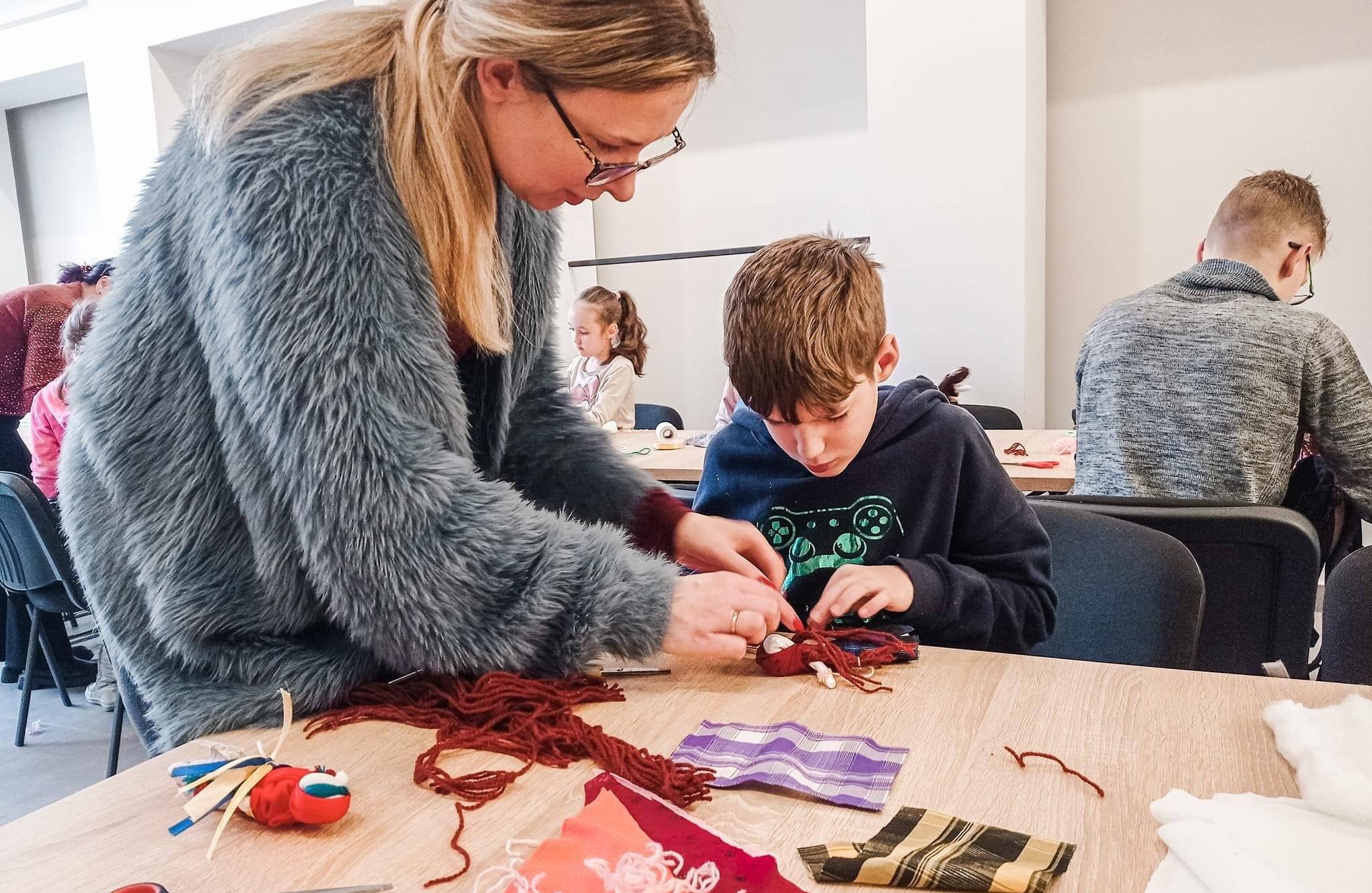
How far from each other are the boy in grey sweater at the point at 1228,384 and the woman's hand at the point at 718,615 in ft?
5.28

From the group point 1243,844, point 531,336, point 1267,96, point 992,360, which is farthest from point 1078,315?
point 1243,844

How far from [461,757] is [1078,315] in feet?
15.4

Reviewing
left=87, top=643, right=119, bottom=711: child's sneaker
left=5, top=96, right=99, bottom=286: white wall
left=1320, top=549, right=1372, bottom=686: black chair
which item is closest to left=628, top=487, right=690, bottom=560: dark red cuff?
left=1320, top=549, right=1372, bottom=686: black chair

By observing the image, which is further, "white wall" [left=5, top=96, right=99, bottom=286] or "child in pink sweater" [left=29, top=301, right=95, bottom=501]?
"white wall" [left=5, top=96, right=99, bottom=286]

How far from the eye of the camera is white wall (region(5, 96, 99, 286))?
25.6ft

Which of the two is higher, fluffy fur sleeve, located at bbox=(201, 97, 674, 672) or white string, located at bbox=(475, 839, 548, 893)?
fluffy fur sleeve, located at bbox=(201, 97, 674, 672)

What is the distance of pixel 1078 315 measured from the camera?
Answer: 16.3 ft

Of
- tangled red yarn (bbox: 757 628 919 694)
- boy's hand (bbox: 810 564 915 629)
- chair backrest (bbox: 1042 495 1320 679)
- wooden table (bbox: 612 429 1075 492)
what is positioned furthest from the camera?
wooden table (bbox: 612 429 1075 492)

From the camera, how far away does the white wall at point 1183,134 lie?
4.34 metres

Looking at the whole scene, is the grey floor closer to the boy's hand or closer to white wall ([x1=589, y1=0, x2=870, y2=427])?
the boy's hand

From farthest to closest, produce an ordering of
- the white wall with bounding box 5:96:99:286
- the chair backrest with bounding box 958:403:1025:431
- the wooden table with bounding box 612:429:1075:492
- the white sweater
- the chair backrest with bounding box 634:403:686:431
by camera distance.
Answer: the white wall with bounding box 5:96:99:286
the chair backrest with bounding box 634:403:686:431
the white sweater
the chair backrest with bounding box 958:403:1025:431
the wooden table with bounding box 612:429:1075:492

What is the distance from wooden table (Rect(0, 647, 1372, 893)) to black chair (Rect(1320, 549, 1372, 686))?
393mm

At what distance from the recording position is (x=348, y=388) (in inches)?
33.0

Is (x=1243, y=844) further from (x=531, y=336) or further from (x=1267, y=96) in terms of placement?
(x=1267, y=96)
